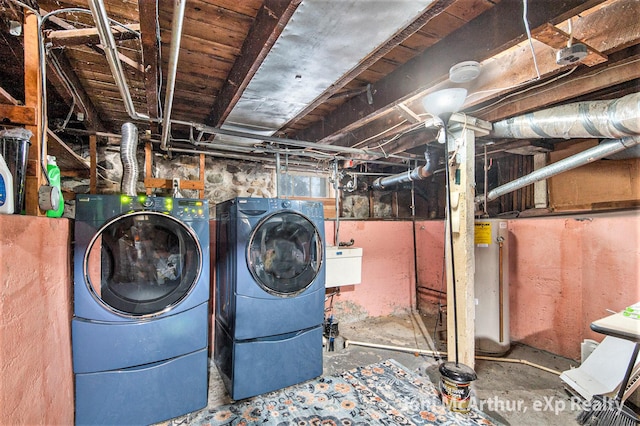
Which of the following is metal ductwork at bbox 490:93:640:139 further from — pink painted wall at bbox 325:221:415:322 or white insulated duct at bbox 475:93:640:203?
pink painted wall at bbox 325:221:415:322

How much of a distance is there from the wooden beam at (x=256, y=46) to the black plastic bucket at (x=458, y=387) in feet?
7.75

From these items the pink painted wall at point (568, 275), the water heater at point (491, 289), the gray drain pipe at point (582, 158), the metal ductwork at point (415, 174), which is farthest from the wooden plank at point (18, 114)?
the pink painted wall at point (568, 275)

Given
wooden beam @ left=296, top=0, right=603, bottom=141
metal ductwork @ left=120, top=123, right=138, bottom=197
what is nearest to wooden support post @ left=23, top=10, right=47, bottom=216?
metal ductwork @ left=120, top=123, right=138, bottom=197

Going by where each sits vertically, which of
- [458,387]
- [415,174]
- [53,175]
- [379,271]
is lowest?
[458,387]

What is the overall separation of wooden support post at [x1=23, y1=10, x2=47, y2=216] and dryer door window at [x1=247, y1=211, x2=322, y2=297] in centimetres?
124

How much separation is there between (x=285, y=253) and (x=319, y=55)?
1576 millimetres

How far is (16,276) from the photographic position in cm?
107

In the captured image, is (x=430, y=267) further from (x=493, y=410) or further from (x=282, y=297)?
(x=282, y=297)

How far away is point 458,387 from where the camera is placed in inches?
80.9

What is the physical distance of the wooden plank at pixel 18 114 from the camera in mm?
1285

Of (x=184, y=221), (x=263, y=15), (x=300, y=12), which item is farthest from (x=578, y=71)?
(x=184, y=221)

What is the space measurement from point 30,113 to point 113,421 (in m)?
1.84

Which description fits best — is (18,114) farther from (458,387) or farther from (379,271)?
(379,271)

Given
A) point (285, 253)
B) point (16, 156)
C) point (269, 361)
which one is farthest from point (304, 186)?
point (16, 156)
